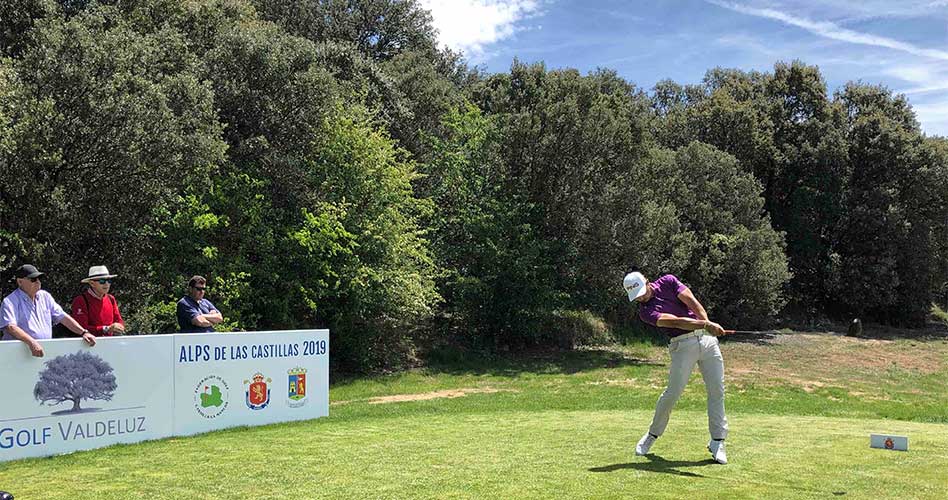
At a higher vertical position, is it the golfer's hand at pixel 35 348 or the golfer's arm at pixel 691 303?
the golfer's arm at pixel 691 303

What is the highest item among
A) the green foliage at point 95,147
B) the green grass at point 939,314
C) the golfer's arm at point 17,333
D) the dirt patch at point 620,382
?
the green foliage at point 95,147

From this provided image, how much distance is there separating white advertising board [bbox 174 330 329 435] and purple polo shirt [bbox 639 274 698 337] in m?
6.35

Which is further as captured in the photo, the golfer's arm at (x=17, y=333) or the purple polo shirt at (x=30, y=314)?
the purple polo shirt at (x=30, y=314)

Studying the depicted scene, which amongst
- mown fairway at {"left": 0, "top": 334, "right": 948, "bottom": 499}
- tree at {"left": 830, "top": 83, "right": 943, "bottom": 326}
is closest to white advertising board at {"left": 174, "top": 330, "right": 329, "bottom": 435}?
mown fairway at {"left": 0, "top": 334, "right": 948, "bottom": 499}

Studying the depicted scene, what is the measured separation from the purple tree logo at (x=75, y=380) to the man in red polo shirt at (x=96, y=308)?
650 mm

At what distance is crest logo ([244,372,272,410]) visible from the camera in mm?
11406

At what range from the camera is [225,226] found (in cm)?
2161

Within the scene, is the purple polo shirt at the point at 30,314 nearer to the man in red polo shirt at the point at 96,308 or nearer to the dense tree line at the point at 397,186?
the man in red polo shirt at the point at 96,308

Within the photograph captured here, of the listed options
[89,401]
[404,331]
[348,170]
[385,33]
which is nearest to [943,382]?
[404,331]

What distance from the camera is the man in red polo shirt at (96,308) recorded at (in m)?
9.87

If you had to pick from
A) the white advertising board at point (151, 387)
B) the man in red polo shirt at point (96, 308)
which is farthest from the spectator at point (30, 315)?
the man in red polo shirt at point (96, 308)

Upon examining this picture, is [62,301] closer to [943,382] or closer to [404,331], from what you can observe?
[404,331]

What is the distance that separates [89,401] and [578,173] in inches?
877

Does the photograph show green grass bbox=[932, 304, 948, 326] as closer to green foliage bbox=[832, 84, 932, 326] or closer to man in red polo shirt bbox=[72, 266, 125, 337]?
green foliage bbox=[832, 84, 932, 326]
